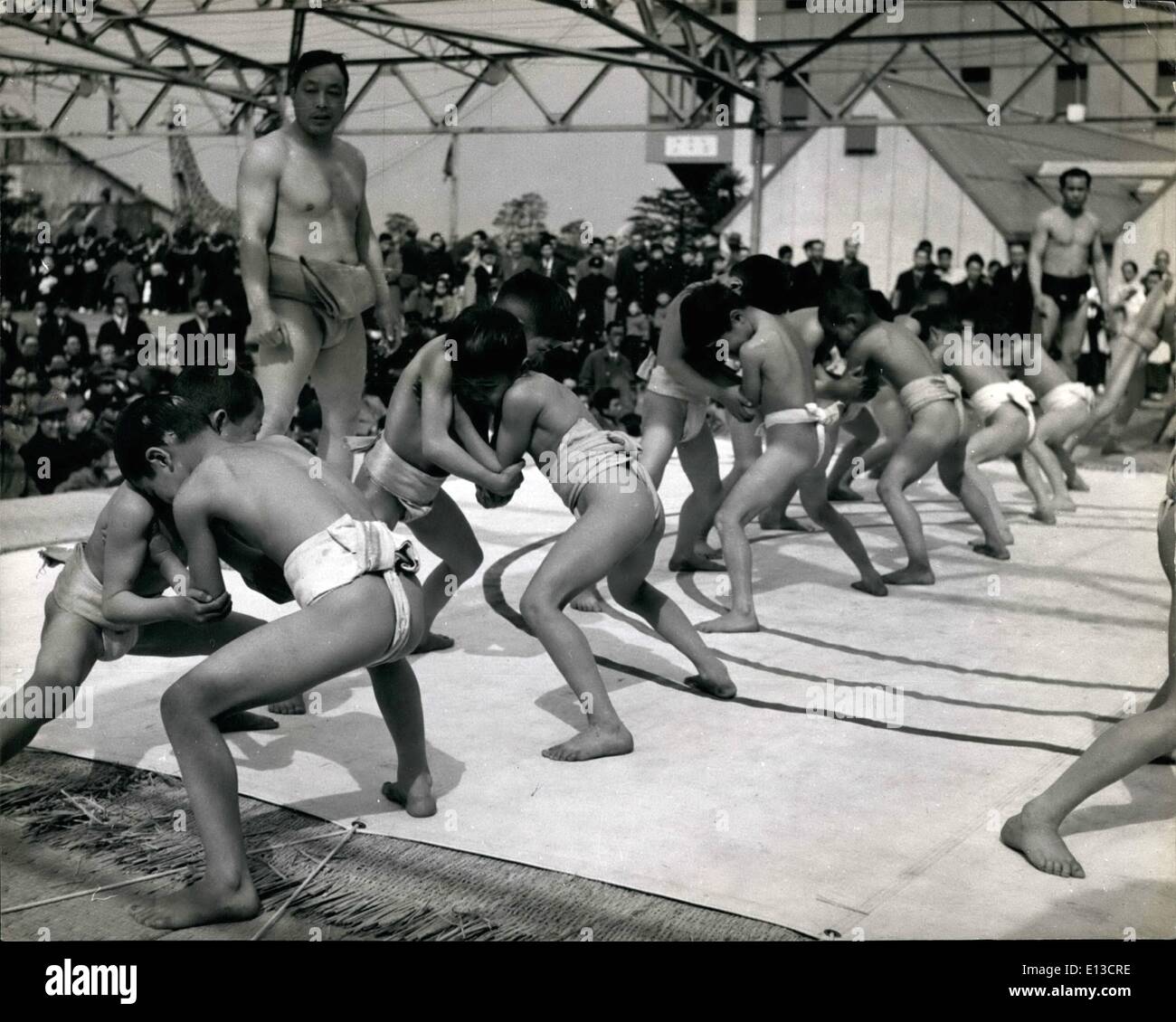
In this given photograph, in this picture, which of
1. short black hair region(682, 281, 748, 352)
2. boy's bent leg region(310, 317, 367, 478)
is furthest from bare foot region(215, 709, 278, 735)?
short black hair region(682, 281, 748, 352)

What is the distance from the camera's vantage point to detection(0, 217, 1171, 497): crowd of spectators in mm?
6574

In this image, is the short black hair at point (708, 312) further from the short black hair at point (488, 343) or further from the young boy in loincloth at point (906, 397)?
the short black hair at point (488, 343)


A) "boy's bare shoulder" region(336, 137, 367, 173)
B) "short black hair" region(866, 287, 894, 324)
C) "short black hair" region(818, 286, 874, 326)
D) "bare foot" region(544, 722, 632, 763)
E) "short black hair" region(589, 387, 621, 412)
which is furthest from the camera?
"short black hair" region(589, 387, 621, 412)

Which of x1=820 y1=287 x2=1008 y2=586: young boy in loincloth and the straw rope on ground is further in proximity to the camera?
x1=820 y1=287 x2=1008 y2=586: young boy in loincloth

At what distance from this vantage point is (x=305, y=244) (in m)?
3.71

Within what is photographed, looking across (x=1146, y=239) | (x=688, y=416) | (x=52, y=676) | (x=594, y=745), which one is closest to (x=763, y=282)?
(x=688, y=416)

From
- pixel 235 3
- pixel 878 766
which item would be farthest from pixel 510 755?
pixel 235 3

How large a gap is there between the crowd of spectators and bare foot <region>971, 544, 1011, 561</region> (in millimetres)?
1225

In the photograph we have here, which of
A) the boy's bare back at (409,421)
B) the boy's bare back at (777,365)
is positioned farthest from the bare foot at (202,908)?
the boy's bare back at (777,365)

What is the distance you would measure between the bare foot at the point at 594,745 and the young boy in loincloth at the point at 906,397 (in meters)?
1.99

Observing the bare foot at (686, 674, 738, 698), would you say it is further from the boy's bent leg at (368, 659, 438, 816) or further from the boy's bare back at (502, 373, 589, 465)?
the boy's bent leg at (368, 659, 438, 816)

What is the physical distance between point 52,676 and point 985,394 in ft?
13.0

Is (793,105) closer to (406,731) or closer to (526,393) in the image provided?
(526,393)

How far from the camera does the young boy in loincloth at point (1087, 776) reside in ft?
7.54
